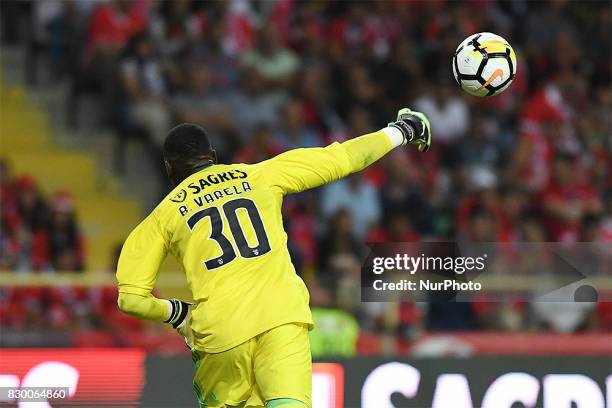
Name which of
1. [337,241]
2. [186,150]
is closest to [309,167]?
[186,150]

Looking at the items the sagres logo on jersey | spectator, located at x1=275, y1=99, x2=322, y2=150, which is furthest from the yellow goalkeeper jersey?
spectator, located at x1=275, y1=99, x2=322, y2=150

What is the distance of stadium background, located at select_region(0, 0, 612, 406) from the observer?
519 inches

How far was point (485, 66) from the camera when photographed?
7664mm

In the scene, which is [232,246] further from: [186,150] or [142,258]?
[186,150]

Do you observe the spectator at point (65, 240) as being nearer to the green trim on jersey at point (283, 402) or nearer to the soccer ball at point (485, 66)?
the soccer ball at point (485, 66)

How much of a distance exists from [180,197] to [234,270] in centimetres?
44

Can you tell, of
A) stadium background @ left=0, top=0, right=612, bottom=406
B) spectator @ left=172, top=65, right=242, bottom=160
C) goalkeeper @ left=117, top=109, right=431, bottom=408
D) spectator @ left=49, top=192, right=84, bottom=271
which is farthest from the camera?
spectator @ left=172, top=65, right=242, bottom=160

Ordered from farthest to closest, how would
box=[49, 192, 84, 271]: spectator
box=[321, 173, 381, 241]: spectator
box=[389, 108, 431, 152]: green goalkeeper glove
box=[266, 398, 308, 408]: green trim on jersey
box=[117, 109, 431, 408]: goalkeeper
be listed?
1. box=[321, 173, 381, 241]: spectator
2. box=[49, 192, 84, 271]: spectator
3. box=[389, 108, 431, 152]: green goalkeeper glove
4. box=[117, 109, 431, 408]: goalkeeper
5. box=[266, 398, 308, 408]: green trim on jersey

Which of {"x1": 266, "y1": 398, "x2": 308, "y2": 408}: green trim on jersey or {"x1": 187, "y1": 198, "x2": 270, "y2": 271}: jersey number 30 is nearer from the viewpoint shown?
{"x1": 266, "y1": 398, "x2": 308, "y2": 408}: green trim on jersey

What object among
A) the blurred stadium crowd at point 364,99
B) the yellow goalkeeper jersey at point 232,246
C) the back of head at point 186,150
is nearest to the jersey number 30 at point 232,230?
the yellow goalkeeper jersey at point 232,246

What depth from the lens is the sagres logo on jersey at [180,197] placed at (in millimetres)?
6504

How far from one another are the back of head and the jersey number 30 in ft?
0.97

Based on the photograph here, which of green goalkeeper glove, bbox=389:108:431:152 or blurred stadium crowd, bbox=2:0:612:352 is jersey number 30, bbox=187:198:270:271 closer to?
green goalkeeper glove, bbox=389:108:431:152

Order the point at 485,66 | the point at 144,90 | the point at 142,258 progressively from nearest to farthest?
the point at 142,258 → the point at 485,66 → the point at 144,90
